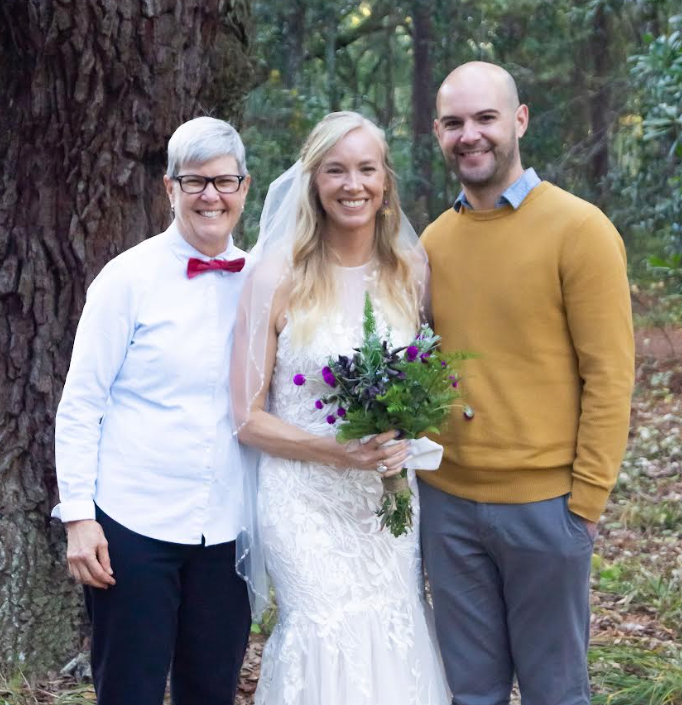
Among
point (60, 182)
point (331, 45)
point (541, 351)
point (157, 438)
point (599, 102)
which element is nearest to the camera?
point (157, 438)

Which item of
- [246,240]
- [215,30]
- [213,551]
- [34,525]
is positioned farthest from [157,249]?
[246,240]

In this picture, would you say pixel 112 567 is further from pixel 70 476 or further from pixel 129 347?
pixel 129 347

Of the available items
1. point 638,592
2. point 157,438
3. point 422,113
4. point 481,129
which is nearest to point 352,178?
point 481,129

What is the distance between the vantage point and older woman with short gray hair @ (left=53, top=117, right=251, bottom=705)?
3490 millimetres

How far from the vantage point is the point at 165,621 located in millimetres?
3561

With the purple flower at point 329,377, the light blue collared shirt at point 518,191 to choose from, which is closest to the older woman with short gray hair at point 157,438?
→ the purple flower at point 329,377

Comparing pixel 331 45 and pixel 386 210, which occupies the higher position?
pixel 331 45

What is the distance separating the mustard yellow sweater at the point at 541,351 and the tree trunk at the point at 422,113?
432 inches

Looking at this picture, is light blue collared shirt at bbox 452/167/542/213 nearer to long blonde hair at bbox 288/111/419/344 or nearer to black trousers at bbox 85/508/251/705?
long blonde hair at bbox 288/111/419/344

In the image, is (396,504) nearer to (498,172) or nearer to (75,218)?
(498,172)

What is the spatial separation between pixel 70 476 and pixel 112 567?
333 millimetres

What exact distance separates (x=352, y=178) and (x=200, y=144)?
547mm

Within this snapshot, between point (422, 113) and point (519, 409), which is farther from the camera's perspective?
point (422, 113)

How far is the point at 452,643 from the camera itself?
3.86m
